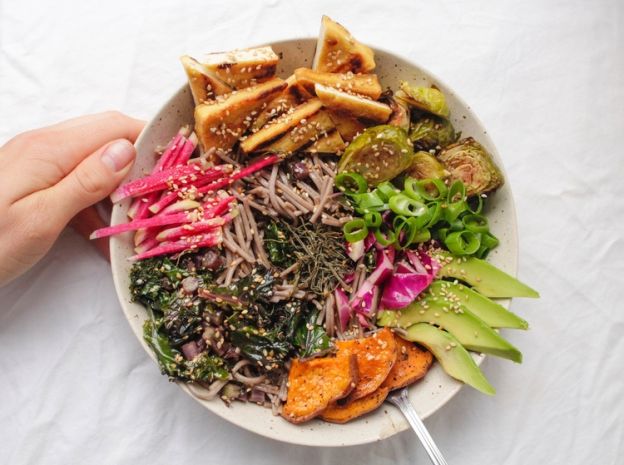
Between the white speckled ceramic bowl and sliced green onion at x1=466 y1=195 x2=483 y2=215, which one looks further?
sliced green onion at x1=466 y1=195 x2=483 y2=215

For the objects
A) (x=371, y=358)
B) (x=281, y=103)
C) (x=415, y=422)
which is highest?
(x=281, y=103)

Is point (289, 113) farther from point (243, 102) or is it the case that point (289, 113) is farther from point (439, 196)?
point (439, 196)

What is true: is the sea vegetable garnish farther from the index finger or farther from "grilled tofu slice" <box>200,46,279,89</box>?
the index finger

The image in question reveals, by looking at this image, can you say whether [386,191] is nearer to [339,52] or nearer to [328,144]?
[328,144]

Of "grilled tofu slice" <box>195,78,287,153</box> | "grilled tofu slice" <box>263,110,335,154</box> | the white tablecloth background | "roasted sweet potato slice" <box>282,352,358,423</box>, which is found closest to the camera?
"roasted sweet potato slice" <box>282,352,358,423</box>

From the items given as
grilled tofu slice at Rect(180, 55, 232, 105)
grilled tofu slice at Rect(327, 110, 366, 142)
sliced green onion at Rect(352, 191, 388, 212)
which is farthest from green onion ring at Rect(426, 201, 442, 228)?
grilled tofu slice at Rect(180, 55, 232, 105)

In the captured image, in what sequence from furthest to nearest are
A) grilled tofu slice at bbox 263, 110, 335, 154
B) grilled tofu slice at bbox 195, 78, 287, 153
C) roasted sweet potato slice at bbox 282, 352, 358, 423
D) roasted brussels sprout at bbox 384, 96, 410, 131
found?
roasted brussels sprout at bbox 384, 96, 410, 131 < grilled tofu slice at bbox 263, 110, 335, 154 < grilled tofu slice at bbox 195, 78, 287, 153 < roasted sweet potato slice at bbox 282, 352, 358, 423

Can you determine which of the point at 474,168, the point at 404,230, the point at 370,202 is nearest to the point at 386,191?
the point at 370,202
